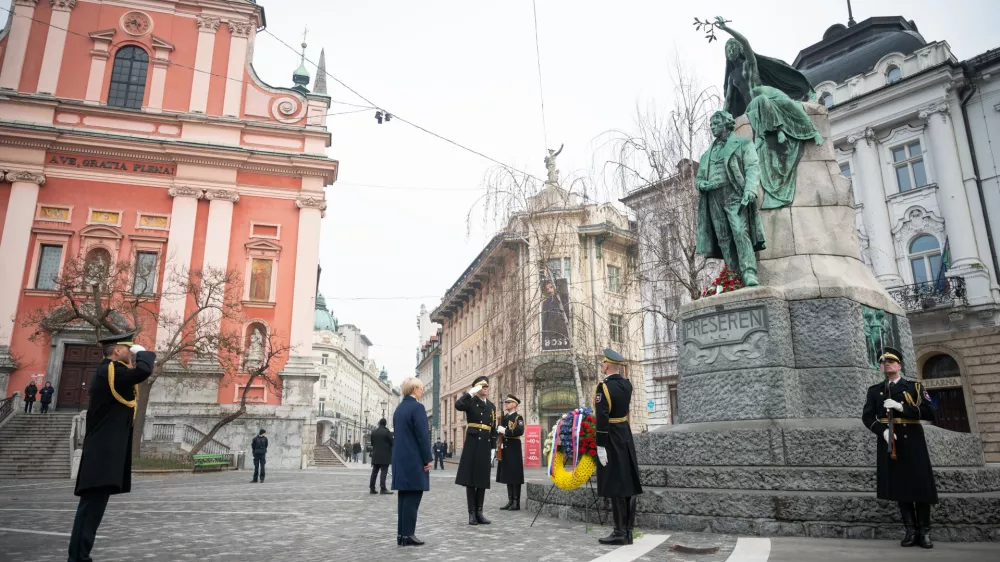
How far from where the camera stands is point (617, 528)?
18.9ft

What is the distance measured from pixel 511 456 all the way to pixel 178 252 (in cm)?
2395

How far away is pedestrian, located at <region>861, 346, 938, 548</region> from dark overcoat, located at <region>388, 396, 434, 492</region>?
3.94 metres

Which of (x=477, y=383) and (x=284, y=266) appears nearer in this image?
(x=477, y=383)

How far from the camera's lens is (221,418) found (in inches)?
1051

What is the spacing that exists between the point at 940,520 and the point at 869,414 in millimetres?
945

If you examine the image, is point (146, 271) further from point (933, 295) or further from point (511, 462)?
point (933, 295)

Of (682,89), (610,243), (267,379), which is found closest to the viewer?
(682,89)

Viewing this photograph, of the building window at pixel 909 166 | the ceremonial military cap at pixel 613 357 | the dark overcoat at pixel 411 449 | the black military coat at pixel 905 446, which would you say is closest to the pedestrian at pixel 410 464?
the dark overcoat at pixel 411 449

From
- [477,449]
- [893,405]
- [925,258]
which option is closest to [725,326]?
[893,405]

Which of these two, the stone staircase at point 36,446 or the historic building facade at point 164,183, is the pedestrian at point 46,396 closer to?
the stone staircase at point 36,446

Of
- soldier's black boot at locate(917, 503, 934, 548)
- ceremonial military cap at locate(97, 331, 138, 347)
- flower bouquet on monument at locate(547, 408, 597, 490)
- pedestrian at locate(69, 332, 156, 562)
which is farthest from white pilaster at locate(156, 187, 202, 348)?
soldier's black boot at locate(917, 503, 934, 548)

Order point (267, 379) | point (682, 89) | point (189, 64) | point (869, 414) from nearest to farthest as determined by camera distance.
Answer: point (869, 414), point (682, 89), point (267, 379), point (189, 64)

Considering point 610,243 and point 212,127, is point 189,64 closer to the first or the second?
point 212,127

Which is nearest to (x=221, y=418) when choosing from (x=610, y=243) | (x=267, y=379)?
(x=267, y=379)
